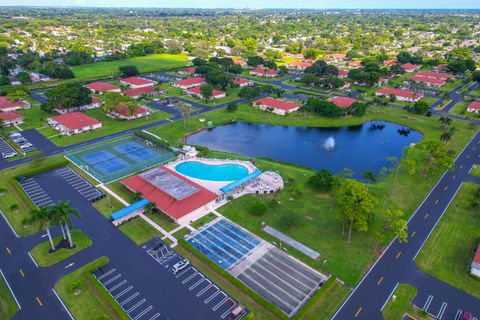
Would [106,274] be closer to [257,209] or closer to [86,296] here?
[86,296]

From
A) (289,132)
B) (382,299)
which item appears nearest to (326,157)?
(289,132)

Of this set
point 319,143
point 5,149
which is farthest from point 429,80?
point 5,149

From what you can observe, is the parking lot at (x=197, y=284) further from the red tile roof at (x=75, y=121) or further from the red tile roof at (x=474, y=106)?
the red tile roof at (x=474, y=106)

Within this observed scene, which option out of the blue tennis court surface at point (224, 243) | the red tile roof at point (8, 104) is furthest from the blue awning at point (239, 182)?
the red tile roof at point (8, 104)

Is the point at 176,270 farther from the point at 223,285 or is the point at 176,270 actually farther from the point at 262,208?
the point at 262,208

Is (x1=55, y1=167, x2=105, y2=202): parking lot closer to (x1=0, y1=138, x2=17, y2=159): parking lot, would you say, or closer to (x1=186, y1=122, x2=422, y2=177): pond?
(x1=0, y1=138, x2=17, y2=159): parking lot

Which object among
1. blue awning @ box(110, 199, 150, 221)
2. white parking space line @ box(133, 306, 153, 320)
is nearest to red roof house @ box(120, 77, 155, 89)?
blue awning @ box(110, 199, 150, 221)
